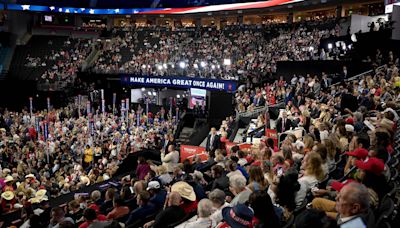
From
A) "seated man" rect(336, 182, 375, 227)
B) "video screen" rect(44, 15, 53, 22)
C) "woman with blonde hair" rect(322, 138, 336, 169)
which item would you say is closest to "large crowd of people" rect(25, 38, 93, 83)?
"video screen" rect(44, 15, 53, 22)

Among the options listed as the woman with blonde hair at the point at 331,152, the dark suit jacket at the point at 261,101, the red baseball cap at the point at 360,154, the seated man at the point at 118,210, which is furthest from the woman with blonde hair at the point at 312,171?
the dark suit jacket at the point at 261,101

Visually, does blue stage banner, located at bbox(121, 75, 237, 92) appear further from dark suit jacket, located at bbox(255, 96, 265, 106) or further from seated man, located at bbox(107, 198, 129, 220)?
seated man, located at bbox(107, 198, 129, 220)

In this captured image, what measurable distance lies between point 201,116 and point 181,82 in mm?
5773

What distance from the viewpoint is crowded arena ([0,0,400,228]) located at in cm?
501

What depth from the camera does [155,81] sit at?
2827cm

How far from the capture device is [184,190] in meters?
5.81

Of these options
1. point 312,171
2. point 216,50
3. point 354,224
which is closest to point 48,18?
point 216,50

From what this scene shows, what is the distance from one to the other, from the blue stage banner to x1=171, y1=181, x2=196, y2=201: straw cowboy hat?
1807cm

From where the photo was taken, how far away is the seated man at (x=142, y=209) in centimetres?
608

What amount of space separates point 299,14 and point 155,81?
786 inches

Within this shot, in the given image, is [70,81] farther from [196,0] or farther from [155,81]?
[196,0]

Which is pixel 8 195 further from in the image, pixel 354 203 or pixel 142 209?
pixel 354 203

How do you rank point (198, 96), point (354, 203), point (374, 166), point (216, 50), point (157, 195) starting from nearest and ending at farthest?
point (354, 203) < point (374, 166) < point (157, 195) < point (198, 96) < point (216, 50)

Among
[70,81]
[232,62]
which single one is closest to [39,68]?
[70,81]
